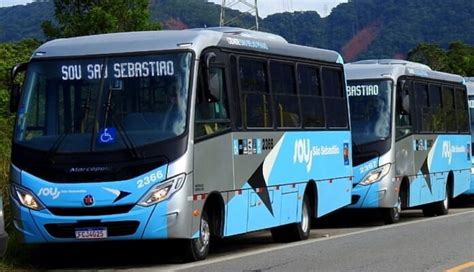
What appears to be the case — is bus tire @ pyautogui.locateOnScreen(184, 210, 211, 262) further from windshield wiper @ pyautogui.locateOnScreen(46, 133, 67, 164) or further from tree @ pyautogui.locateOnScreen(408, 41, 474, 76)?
tree @ pyautogui.locateOnScreen(408, 41, 474, 76)

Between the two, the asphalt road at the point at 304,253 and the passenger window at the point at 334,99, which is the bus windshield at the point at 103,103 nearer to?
the asphalt road at the point at 304,253

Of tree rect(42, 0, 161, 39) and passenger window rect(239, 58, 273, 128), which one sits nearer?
passenger window rect(239, 58, 273, 128)

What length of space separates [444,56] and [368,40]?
21.7 metres

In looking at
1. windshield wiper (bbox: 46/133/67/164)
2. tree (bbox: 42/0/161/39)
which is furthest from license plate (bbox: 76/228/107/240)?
tree (bbox: 42/0/161/39)

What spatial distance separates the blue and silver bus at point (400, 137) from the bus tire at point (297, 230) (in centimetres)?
291

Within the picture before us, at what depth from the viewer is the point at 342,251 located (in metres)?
15.1

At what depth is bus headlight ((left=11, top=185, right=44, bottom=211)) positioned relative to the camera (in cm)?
1305

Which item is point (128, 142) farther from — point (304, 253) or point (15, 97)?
point (304, 253)

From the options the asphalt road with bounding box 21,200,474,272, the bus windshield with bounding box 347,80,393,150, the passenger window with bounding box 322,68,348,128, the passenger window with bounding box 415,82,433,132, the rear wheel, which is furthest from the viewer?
the rear wheel

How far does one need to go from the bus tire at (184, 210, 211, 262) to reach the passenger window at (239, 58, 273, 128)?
1.89 m

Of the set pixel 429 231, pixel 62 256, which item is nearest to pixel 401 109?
pixel 429 231

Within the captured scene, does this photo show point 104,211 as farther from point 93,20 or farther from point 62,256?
point 93,20

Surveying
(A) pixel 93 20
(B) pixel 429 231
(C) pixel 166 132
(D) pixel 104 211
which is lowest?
(B) pixel 429 231

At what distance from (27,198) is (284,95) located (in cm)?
518
